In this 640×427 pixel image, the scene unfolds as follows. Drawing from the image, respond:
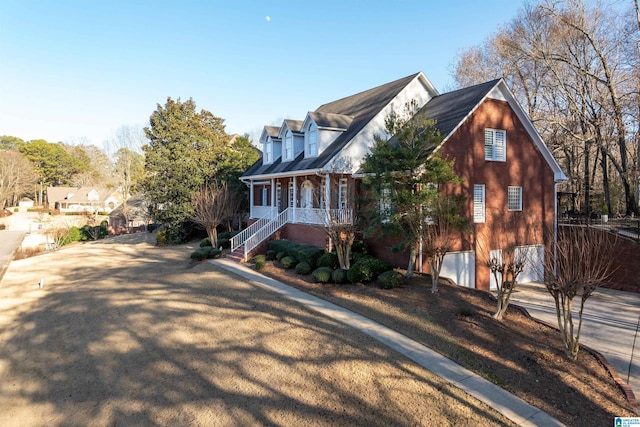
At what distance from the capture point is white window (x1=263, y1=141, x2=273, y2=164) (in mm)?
24562

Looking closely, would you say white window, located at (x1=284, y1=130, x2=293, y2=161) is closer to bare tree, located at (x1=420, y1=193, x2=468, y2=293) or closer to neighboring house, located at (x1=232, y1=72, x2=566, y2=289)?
neighboring house, located at (x1=232, y1=72, x2=566, y2=289)

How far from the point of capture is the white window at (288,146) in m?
21.7

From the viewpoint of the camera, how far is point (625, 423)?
19.5 ft

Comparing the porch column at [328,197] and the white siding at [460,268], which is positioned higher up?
Answer: the porch column at [328,197]

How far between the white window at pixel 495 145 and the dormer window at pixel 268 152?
13538mm

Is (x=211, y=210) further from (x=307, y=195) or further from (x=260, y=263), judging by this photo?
(x=260, y=263)

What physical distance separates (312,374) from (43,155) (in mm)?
93841

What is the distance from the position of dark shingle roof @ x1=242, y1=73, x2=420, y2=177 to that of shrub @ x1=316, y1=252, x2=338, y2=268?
4596 millimetres

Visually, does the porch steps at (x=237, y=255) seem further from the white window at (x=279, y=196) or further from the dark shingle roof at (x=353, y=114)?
the dark shingle roof at (x=353, y=114)

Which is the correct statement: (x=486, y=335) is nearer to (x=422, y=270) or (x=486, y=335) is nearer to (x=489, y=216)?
(x=422, y=270)

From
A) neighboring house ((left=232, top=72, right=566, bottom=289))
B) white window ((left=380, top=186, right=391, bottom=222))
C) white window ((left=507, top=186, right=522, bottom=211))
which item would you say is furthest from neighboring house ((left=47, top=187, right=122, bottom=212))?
white window ((left=507, top=186, right=522, bottom=211))

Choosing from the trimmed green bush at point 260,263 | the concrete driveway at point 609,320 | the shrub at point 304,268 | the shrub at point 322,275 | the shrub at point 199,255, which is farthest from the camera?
the shrub at point 199,255

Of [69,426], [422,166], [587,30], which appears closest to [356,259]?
[422,166]

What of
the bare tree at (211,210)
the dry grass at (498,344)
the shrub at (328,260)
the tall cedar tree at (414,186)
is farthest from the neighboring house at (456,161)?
the dry grass at (498,344)
